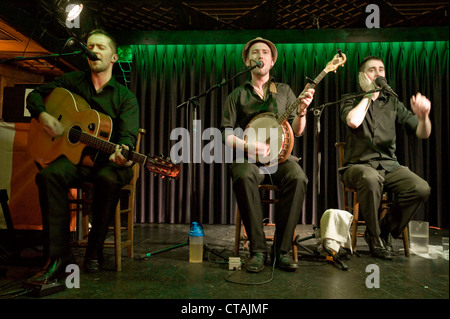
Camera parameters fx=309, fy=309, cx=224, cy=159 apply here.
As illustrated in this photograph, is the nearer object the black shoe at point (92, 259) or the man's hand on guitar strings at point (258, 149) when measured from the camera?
the black shoe at point (92, 259)

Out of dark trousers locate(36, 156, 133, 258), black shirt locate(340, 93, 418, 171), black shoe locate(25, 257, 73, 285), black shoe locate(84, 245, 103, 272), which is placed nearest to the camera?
black shoe locate(25, 257, 73, 285)

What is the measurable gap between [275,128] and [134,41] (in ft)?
10.9

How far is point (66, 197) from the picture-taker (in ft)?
6.54

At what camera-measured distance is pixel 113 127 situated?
7.43 ft

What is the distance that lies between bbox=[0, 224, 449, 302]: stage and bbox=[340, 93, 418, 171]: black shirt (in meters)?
0.80

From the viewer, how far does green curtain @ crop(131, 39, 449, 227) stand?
4.41 meters

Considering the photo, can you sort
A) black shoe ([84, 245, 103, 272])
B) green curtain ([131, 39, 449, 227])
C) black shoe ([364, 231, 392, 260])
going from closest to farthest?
black shoe ([84, 245, 103, 272]) → black shoe ([364, 231, 392, 260]) → green curtain ([131, 39, 449, 227])

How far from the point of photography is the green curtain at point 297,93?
4406 millimetres

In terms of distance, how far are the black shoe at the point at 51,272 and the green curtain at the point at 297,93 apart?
2.49 meters

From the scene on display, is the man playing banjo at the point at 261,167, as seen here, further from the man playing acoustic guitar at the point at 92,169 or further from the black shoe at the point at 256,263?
the man playing acoustic guitar at the point at 92,169

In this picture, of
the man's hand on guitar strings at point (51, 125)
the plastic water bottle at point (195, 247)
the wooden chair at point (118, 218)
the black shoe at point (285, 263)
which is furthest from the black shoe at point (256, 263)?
the man's hand on guitar strings at point (51, 125)

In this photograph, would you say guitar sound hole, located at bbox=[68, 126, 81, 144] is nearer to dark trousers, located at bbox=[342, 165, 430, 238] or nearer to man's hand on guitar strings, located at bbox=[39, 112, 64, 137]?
man's hand on guitar strings, located at bbox=[39, 112, 64, 137]

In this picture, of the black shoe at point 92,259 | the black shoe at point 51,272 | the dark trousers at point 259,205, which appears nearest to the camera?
the black shoe at point 51,272

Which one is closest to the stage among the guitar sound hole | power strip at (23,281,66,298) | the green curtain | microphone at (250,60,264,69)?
power strip at (23,281,66,298)
